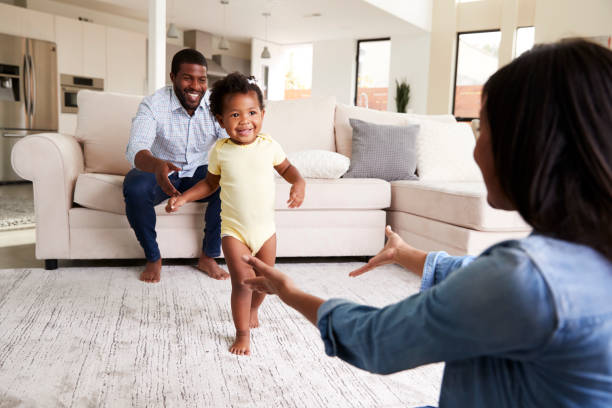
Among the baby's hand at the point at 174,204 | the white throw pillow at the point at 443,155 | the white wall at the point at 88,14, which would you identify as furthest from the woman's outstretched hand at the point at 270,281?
the white wall at the point at 88,14

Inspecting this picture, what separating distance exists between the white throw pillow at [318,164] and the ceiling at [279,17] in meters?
4.52

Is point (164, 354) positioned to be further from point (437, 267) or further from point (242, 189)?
point (437, 267)

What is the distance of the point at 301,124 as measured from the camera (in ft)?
10.7

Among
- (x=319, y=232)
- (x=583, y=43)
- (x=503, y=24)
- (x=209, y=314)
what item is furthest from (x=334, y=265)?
(x=503, y=24)

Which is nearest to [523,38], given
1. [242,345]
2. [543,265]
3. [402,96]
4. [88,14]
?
[402,96]

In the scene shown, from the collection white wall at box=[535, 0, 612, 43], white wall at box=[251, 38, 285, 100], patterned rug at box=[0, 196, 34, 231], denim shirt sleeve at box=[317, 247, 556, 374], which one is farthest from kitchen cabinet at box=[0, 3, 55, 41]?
denim shirt sleeve at box=[317, 247, 556, 374]

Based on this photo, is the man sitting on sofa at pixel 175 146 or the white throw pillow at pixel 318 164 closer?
the man sitting on sofa at pixel 175 146

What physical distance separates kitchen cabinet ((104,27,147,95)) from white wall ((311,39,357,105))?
3.15 m

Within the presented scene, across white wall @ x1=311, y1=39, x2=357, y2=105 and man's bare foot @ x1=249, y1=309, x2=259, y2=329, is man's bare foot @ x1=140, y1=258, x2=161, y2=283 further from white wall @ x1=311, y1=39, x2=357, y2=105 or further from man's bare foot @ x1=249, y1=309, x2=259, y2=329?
white wall @ x1=311, y1=39, x2=357, y2=105

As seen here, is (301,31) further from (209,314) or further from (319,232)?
(209,314)

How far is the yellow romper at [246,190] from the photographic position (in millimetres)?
1705

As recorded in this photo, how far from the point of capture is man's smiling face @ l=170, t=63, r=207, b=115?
2342 millimetres

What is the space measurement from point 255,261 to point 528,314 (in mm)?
437

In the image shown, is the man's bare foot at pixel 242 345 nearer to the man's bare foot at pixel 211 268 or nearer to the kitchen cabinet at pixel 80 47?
the man's bare foot at pixel 211 268
